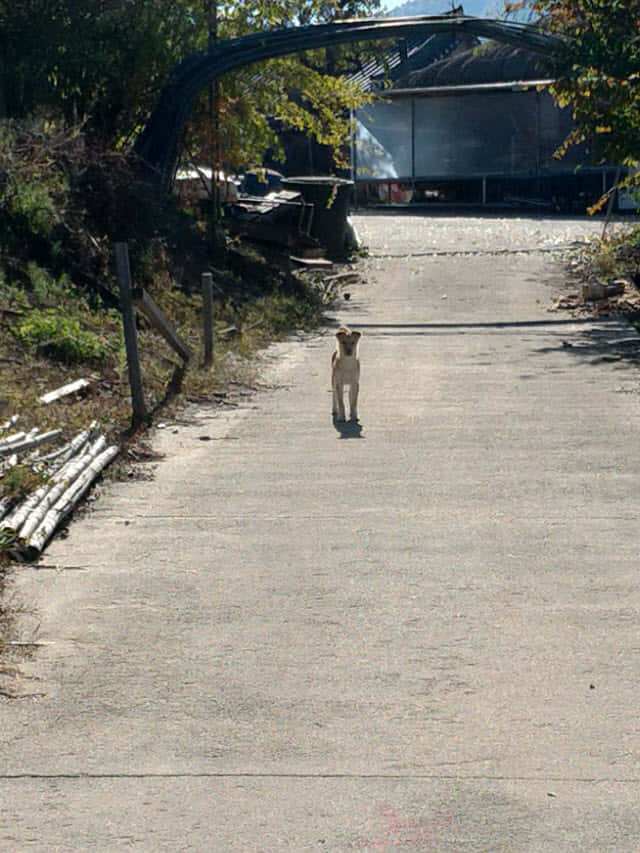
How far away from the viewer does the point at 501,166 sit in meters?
46.0

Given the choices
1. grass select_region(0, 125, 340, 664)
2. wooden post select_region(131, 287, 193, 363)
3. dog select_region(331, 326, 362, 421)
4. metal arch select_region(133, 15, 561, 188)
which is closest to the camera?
dog select_region(331, 326, 362, 421)

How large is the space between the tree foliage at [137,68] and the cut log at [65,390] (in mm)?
10090

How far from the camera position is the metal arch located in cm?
2250

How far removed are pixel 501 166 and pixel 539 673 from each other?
42.3 m

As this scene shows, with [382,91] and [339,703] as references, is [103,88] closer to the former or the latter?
[339,703]

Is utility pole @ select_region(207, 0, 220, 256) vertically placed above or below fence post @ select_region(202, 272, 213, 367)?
above

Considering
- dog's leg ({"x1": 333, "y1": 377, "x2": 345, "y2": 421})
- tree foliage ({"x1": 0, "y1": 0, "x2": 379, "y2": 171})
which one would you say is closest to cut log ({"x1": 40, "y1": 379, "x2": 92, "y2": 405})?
dog's leg ({"x1": 333, "y1": 377, "x2": 345, "y2": 421})

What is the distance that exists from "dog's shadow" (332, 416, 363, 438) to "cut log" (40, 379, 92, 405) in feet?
8.16

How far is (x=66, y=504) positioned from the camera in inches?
325

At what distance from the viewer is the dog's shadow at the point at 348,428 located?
11445mm

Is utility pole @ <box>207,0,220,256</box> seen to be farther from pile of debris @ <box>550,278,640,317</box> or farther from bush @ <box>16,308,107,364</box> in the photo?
bush @ <box>16,308,107,364</box>

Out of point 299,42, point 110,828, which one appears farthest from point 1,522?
point 299,42

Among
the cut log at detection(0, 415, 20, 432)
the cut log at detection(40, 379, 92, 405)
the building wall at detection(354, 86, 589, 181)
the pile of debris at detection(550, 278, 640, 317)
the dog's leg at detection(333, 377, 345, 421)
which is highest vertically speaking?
the building wall at detection(354, 86, 589, 181)

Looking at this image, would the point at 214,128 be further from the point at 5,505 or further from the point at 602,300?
the point at 5,505
